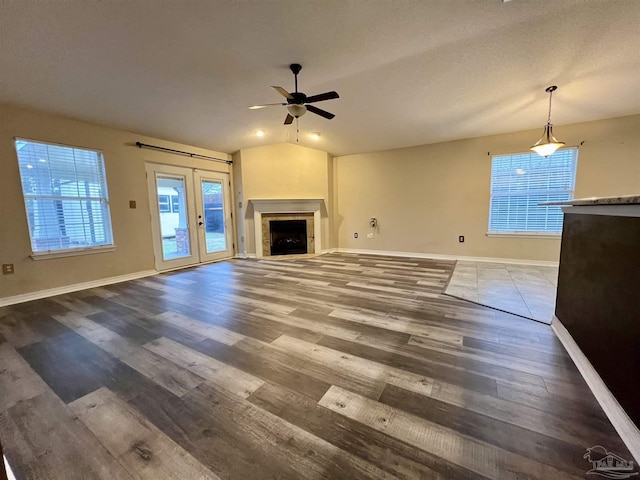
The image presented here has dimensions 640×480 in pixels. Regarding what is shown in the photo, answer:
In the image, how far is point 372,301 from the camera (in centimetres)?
309

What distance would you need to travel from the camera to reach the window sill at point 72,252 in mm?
3536

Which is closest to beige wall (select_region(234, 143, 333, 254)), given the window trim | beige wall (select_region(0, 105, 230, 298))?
beige wall (select_region(0, 105, 230, 298))

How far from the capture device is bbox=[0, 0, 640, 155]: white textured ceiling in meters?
2.24

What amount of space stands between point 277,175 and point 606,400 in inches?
235

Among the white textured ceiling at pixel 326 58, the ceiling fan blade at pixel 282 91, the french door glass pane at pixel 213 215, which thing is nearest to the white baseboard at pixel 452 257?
the white textured ceiling at pixel 326 58

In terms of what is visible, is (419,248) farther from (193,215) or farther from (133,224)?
(133,224)

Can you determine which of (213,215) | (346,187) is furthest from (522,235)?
(213,215)

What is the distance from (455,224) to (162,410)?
5.67m

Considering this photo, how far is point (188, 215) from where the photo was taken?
5367mm

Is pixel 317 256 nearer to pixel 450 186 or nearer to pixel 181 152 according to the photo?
pixel 450 186

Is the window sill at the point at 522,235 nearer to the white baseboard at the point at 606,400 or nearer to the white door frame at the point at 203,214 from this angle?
the white baseboard at the point at 606,400

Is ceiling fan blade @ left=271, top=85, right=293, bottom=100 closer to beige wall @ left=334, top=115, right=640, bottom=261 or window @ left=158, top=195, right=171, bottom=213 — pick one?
window @ left=158, top=195, right=171, bottom=213

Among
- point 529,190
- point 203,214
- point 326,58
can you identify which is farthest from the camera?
point 203,214

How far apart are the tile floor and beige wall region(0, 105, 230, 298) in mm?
5225
